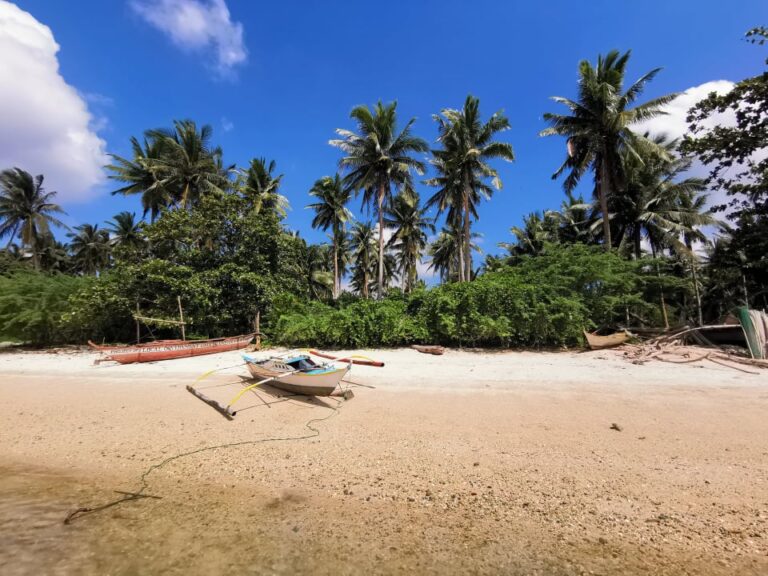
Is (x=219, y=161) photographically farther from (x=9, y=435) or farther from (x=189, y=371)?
(x=9, y=435)

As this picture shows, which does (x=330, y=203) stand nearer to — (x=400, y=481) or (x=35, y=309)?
(x=35, y=309)

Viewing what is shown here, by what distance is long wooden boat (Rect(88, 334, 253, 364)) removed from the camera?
1345 centimetres

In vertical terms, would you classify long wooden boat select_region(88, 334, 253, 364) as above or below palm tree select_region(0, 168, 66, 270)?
below

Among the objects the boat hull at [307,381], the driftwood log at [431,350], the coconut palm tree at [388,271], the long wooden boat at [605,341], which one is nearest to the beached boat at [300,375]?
the boat hull at [307,381]

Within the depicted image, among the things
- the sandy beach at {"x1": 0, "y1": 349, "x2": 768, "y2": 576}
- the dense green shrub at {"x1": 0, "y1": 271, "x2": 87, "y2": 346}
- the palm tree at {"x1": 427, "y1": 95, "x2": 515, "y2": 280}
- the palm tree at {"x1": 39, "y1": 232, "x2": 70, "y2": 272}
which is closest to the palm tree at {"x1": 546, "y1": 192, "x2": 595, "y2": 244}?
the palm tree at {"x1": 427, "y1": 95, "x2": 515, "y2": 280}

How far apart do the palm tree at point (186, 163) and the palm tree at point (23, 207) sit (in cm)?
1722

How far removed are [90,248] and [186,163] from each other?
36.6 meters

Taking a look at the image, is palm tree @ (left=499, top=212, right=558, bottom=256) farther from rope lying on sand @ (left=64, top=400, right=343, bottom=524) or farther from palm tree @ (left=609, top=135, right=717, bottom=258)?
rope lying on sand @ (left=64, top=400, right=343, bottom=524)

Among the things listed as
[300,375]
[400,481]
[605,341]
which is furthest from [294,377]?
[605,341]

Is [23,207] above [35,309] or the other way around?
above

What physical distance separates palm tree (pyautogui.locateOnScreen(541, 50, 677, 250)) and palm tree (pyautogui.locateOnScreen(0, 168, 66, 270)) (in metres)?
43.0

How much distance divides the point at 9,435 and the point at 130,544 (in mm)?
5320

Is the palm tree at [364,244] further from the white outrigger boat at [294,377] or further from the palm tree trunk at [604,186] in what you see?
the white outrigger boat at [294,377]

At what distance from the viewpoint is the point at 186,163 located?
2523cm
